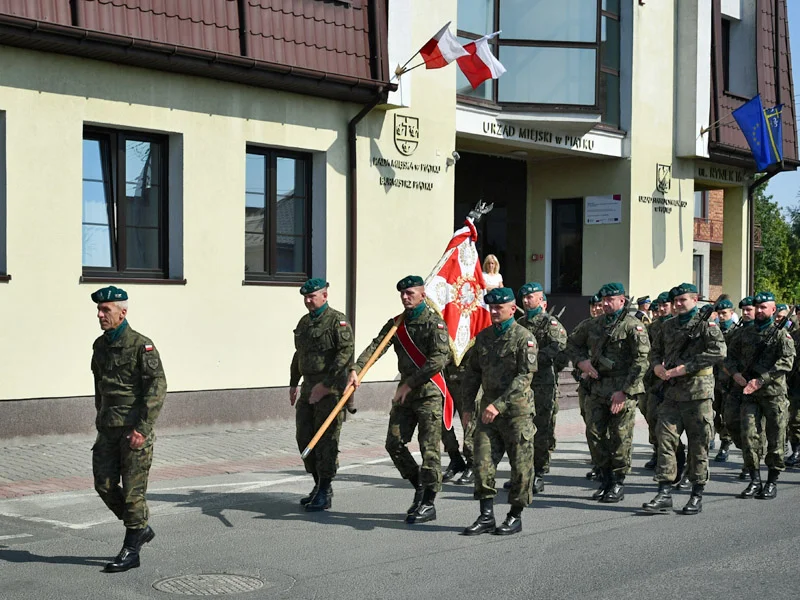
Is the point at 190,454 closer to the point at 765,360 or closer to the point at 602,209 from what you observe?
the point at 765,360

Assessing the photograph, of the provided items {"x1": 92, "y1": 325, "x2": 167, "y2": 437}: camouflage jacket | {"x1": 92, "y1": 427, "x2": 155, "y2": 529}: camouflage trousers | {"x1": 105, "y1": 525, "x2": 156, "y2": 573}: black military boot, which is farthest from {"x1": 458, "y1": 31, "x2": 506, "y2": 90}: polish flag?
{"x1": 105, "y1": 525, "x2": 156, "y2": 573}: black military boot

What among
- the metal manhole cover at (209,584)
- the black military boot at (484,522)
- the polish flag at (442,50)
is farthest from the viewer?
the polish flag at (442,50)

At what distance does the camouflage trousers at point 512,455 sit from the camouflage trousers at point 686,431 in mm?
1643

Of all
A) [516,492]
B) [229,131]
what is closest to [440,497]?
[516,492]

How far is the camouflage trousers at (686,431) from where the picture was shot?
9.41 metres

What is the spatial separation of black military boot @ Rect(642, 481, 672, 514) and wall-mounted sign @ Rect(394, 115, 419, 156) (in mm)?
7989

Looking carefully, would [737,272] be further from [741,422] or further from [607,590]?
[607,590]

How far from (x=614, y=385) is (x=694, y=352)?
0.77 meters

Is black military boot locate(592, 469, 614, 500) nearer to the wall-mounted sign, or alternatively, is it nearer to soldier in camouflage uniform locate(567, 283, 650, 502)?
soldier in camouflage uniform locate(567, 283, 650, 502)

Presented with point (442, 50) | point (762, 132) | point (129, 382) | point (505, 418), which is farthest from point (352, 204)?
point (762, 132)

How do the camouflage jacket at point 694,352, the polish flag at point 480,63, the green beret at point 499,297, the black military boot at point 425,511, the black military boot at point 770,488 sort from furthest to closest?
the polish flag at point 480,63 < the black military boot at point 770,488 < the camouflage jacket at point 694,352 < the black military boot at point 425,511 < the green beret at point 499,297

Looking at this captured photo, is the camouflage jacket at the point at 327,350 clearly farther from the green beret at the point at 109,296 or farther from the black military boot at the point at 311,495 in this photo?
the green beret at the point at 109,296

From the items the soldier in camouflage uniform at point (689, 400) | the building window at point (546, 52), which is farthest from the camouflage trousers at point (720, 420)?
the building window at point (546, 52)

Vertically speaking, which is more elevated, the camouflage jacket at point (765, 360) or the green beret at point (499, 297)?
the green beret at point (499, 297)
